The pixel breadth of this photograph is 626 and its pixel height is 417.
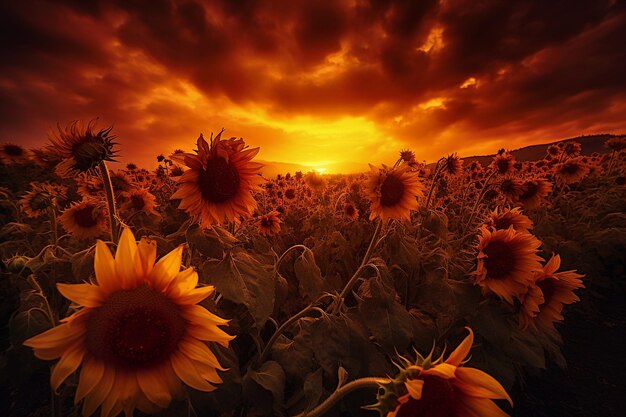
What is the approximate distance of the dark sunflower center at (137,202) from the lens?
2.97 m

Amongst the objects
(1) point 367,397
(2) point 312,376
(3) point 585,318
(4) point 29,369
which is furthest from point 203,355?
(3) point 585,318

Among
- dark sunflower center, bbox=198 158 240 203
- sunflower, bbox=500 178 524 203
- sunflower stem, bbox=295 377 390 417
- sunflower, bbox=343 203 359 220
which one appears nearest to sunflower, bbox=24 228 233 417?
sunflower stem, bbox=295 377 390 417

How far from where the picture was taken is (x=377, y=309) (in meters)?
2.00

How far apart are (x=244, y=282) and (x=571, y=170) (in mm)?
7853

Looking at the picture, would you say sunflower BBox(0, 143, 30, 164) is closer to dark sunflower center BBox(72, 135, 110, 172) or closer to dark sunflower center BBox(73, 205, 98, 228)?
dark sunflower center BBox(73, 205, 98, 228)

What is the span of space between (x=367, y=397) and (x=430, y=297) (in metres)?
0.80

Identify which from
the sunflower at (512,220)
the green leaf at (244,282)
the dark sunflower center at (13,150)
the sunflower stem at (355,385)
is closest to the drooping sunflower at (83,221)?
the green leaf at (244,282)

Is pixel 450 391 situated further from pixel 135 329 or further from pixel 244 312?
pixel 244 312

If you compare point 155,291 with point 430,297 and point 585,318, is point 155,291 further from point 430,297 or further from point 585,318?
point 585,318

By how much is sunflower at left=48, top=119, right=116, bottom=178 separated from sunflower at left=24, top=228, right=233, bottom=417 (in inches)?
25.5

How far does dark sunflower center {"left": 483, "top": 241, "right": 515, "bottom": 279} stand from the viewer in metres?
2.21

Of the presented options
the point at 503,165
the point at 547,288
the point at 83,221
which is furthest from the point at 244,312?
the point at 503,165

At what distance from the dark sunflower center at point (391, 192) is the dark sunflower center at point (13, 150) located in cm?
855

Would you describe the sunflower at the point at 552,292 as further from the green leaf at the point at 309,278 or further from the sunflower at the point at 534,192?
the sunflower at the point at 534,192
